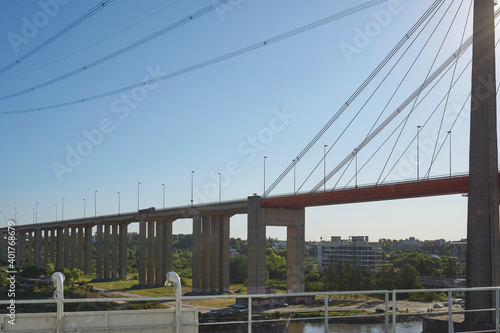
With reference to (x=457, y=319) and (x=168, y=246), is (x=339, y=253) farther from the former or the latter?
(x=457, y=319)

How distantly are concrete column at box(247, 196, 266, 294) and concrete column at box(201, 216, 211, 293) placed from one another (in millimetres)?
19281

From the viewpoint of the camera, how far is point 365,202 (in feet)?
191

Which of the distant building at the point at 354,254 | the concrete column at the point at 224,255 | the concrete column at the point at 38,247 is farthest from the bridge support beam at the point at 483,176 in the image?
the concrete column at the point at 38,247

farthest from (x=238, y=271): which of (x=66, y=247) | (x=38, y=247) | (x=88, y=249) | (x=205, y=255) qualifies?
(x=38, y=247)

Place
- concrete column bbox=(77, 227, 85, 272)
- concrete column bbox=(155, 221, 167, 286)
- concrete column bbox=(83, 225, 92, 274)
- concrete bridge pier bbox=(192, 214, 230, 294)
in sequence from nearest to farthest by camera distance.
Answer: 1. concrete bridge pier bbox=(192, 214, 230, 294)
2. concrete column bbox=(155, 221, 167, 286)
3. concrete column bbox=(83, 225, 92, 274)
4. concrete column bbox=(77, 227, 85, 272)

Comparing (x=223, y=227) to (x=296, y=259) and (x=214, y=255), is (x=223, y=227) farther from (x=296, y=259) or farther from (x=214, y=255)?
(x=296, y=259)

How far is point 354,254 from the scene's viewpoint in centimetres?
16538

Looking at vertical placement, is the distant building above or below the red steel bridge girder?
below

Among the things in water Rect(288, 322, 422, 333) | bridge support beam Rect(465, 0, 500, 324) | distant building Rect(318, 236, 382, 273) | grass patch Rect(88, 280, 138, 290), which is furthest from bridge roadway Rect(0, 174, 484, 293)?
distant building Rect(318, 236, 382, 273)

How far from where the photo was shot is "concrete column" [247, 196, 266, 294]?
232ft

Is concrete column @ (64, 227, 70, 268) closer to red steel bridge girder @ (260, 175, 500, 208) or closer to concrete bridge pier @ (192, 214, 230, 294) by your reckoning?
concrete bridge pier @ (192, 214, 230, 294)

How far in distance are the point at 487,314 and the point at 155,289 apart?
7531cm

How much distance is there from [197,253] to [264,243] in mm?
20678

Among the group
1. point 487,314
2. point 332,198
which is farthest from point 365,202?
point 487,314
